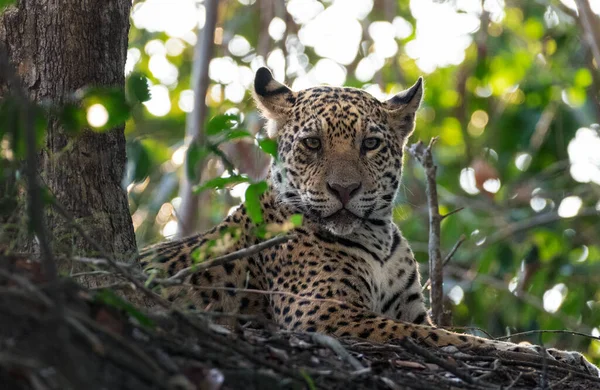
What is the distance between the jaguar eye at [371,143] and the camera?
856 centimetres

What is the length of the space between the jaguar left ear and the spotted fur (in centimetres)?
6

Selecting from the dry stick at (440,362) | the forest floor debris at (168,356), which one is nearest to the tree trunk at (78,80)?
the forest floor debris at (168,356)

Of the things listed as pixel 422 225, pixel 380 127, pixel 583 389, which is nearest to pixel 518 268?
pixel 422 225

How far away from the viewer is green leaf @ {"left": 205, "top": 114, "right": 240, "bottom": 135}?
16.9 feet

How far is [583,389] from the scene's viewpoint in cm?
620

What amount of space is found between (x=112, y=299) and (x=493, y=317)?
9653 mm

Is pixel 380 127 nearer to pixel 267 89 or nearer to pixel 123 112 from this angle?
pixel 267 89

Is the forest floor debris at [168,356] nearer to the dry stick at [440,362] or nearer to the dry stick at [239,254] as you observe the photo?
the dry stick at [440,362]

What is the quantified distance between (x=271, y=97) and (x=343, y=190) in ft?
4.65

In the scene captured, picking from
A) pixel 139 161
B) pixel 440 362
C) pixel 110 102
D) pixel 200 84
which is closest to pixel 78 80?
pixel 139 161

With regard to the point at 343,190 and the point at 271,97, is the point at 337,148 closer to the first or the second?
the point at 343,190

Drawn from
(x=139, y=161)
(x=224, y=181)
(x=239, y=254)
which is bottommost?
(x=239, y=254)

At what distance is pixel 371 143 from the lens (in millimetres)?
8594

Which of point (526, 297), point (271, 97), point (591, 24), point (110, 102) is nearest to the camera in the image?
point (110, 102)
